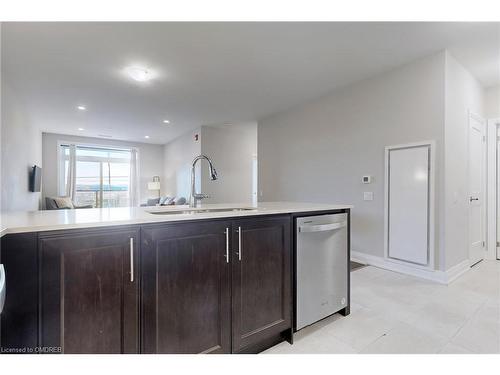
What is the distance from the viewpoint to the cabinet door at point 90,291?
97cm

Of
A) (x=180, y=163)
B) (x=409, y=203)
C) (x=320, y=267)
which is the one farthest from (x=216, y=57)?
(x=180, y=163)

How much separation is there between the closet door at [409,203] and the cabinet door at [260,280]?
2.16 m

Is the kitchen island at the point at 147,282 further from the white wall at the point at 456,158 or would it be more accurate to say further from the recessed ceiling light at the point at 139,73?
the recessed ceiling light at the point at 139,73

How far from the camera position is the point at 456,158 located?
292cm

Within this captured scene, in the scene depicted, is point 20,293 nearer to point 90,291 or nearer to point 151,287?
point 90,291

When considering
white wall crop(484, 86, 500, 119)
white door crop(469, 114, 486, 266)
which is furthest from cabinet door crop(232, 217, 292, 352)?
white wall crop(484, 86, 500, 119)

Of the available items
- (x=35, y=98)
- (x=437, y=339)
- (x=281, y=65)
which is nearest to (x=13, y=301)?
(x=437, y=339)

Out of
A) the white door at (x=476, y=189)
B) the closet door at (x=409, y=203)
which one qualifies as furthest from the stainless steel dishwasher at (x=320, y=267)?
the white door at (x=476, y=189)

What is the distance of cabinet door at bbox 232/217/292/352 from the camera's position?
1408 mm

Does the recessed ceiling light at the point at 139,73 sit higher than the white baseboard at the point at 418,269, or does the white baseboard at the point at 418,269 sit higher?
the recessed ceiling light at the point at 139,73

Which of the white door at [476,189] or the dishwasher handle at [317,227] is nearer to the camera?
the dishwasher handle at [317,227]

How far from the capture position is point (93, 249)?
1.05 m

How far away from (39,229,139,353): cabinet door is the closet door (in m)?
3.10

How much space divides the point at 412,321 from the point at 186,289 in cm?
183
